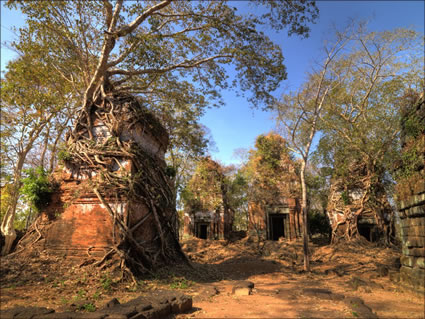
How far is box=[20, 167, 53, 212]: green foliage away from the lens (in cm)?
768

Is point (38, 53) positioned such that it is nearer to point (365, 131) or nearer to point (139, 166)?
point (139, 166)

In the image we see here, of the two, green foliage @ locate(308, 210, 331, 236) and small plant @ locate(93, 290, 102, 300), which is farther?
green foliage @ locate(308, 210, 331, 236)

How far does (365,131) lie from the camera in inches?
549

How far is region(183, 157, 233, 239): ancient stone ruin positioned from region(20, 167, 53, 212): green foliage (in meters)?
13.3

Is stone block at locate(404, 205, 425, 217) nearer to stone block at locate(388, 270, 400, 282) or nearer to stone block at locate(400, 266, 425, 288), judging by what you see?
stone block at locate(400, 266, 425, 288)

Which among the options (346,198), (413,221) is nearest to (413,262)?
(413,221)

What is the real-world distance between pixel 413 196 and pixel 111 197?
8.43 m

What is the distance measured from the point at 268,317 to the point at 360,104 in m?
13.2

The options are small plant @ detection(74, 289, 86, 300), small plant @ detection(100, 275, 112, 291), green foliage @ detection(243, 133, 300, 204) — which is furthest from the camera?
green foliage @ detection(243, 133, 300, 204)

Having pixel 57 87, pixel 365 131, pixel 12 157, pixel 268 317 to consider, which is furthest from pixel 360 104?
pixel 12 157

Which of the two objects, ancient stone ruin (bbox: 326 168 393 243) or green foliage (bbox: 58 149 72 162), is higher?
green foliage (bbox: 58 149 72 162)

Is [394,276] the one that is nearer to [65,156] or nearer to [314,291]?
A: [314,291]

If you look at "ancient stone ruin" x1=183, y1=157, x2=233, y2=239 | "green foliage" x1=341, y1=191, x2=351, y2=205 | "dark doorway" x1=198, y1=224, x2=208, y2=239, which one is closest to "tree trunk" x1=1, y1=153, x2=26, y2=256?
"ancient stone ruin" x1=183, y1=157, x2=233, y2=239

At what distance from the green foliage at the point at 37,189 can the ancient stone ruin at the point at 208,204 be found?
43.7ft
